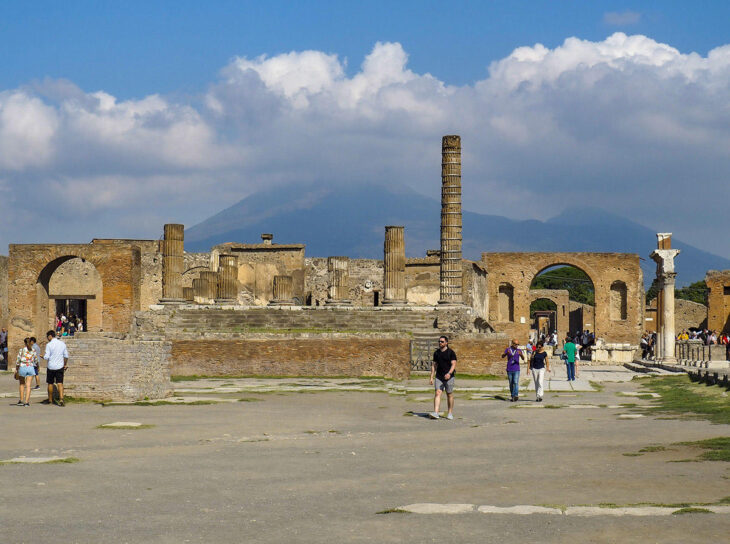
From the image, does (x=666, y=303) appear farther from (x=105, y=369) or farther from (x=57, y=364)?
(x=57, y=364)

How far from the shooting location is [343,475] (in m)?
9.63

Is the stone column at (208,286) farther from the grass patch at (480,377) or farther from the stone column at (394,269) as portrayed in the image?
the grass patch at (480,377)

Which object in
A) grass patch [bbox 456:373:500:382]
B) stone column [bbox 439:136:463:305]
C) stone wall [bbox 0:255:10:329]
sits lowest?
grass patch [bbox 456:373:500:382]

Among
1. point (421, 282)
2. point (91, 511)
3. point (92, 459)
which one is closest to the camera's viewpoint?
point (91, 511)

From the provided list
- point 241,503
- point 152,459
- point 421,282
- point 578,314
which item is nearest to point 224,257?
point 421,282

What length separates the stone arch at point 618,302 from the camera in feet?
165

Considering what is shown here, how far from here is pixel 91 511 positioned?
25.3 ft

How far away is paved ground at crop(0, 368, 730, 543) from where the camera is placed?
7.04 m

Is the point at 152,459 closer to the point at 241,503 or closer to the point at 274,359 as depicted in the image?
the point at 241,503

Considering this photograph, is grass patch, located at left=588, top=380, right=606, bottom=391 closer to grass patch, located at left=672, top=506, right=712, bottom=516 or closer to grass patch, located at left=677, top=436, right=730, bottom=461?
grass patch, located at left=677, top=436, right=730, bottom=461

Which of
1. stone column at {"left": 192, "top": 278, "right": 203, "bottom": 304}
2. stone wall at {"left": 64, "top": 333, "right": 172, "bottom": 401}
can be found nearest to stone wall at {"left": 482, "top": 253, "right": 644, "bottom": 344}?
stone column at {"left": 192, "top": 278, "right": 203, "bottom": 304}

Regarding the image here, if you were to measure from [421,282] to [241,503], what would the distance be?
39.3 metres

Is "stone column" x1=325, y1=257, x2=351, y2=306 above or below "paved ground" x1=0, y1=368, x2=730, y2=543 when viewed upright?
above

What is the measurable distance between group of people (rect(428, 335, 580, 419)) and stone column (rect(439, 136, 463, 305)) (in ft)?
30.6
